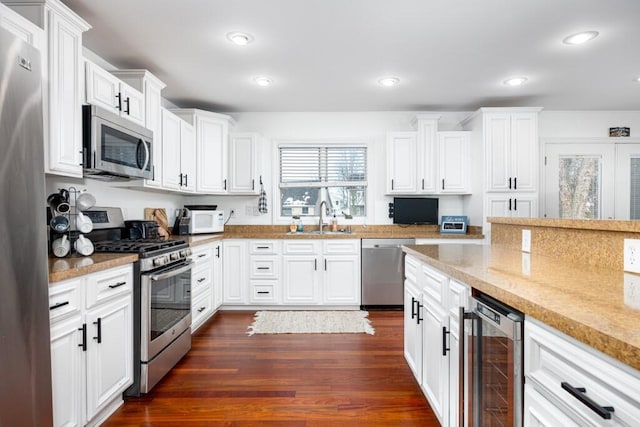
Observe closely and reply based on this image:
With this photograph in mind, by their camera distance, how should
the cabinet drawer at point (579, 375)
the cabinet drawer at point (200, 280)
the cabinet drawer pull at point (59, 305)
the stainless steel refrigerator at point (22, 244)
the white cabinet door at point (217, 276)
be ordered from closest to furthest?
the cabinet drawer at point (579, 375) < the stainless steel refrigerator at point (22, 244) < the cabinet drawer pull at point (59, 305) < the cabinet drawer at point (200, 280) < the white cabinet door at point (217, 276)

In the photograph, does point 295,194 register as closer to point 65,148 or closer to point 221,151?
point 221,151

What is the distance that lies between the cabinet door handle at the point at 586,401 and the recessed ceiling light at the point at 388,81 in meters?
3.08

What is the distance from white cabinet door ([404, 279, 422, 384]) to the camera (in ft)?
6.84

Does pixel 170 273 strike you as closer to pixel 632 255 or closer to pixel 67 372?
pixel 67 372

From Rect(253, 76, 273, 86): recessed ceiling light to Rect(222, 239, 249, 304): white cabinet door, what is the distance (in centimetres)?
177

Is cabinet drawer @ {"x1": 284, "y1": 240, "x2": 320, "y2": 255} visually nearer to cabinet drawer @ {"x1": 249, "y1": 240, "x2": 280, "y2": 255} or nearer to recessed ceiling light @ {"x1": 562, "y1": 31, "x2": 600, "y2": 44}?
cabinet drawer @ {"x1": 249, "y1": 240, "x2": 280, "y2": 255}

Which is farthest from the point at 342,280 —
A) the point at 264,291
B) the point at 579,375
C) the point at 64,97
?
the point at 579,375

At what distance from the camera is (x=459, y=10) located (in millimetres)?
2186

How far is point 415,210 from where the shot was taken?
442 cm

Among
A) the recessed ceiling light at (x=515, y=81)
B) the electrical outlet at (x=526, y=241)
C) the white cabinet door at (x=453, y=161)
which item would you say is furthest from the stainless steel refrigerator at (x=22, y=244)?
the white cabinet door at (x=453, y=161)

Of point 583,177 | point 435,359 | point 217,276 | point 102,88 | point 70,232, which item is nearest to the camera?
point 435,359

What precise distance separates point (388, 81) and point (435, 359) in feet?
8.66

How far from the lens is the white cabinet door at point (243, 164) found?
4238mm

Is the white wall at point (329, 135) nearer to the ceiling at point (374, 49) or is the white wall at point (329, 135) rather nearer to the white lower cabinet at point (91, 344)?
the ceiling at point (374, 49)
